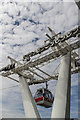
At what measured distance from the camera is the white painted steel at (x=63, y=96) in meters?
6.69

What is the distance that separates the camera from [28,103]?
431 inches

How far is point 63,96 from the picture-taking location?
23.6 ft

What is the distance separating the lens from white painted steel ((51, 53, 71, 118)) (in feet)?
21.9

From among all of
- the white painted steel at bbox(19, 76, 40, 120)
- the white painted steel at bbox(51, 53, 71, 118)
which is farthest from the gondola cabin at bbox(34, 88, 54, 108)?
the white painted steel at bbox(51, 53, 71, 118)

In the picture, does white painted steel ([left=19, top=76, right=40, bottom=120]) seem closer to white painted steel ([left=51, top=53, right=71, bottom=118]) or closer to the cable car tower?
the cable car tower

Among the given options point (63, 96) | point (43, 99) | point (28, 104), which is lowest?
Answer: point (43, 99)

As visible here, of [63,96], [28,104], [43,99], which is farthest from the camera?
[43,99]

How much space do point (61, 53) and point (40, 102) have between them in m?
7.10

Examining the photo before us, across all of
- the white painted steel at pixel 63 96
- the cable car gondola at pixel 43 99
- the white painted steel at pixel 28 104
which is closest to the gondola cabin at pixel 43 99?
the cable car gondola at pixel 43 99

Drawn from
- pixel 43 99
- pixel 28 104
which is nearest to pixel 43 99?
pixel 43 99

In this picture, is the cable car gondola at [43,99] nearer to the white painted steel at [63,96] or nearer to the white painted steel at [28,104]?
the white painted steel at [28,104]

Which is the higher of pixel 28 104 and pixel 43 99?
pixel 28 104

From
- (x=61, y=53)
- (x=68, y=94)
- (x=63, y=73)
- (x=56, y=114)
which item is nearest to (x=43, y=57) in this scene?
(x=61, y=53)

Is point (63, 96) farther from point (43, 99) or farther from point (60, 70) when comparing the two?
point (43, 99)
